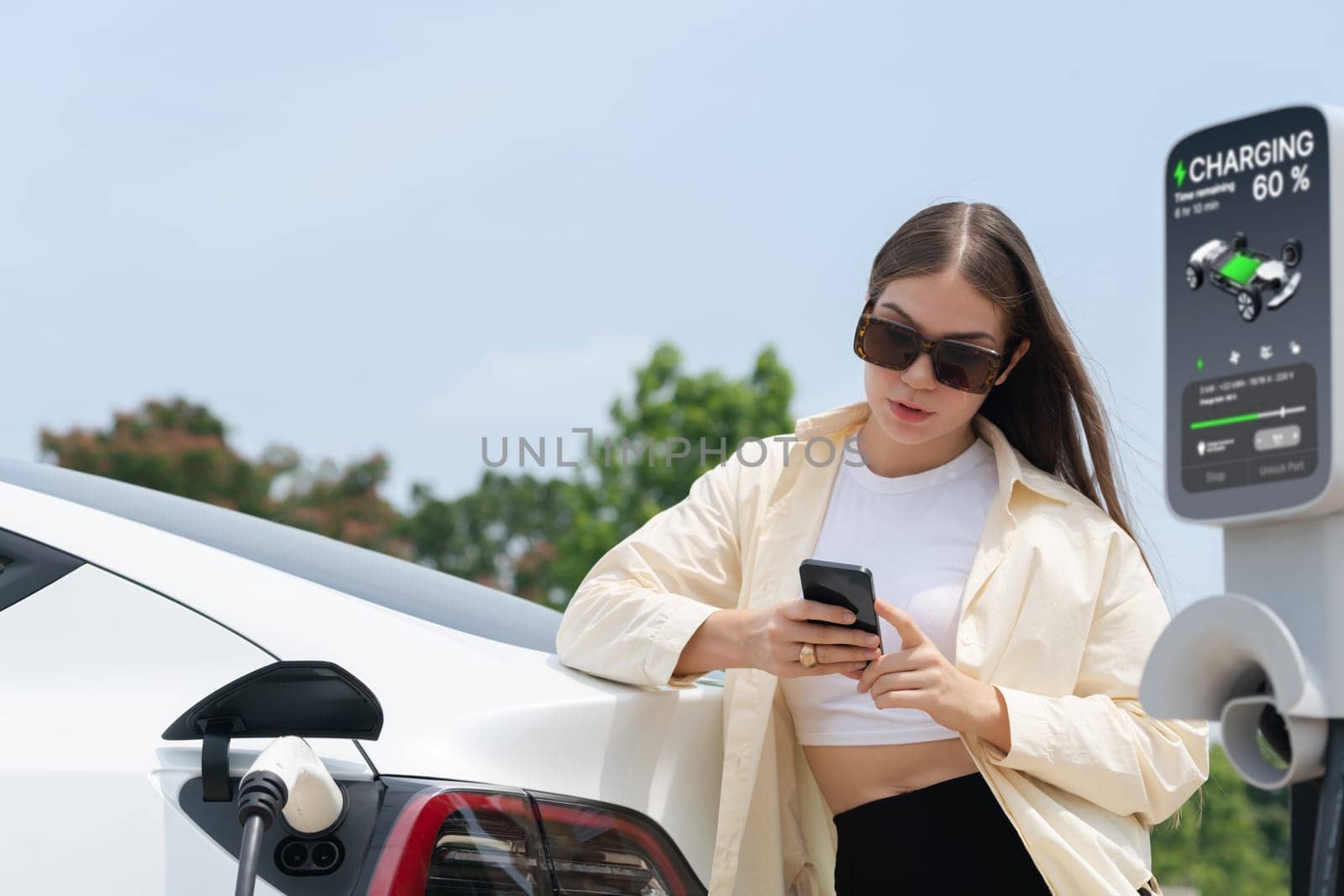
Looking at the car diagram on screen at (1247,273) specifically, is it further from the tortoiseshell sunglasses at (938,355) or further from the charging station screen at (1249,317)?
the tortoiseshell sunglasses at (938,355)

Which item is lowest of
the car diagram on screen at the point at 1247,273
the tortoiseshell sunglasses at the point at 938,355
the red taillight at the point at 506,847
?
the red taillight at the point at 506,847

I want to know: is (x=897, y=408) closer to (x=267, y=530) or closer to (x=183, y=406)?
(x=267, y=530)

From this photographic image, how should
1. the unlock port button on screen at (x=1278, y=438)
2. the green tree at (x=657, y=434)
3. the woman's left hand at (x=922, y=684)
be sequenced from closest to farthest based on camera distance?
1. the unlock port button on screen at (x=1278, y=438)
2. the woman's left hand at (x=922, y=684)
3. the green tree at (x=657, y=434)

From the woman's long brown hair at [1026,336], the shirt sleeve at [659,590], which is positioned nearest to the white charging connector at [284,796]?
the shirt sleeve at [659,590]

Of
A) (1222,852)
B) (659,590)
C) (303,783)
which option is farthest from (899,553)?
(1222,852)

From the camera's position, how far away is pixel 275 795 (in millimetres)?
1694

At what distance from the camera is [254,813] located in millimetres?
1673

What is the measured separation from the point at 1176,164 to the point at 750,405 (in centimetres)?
→ 2577

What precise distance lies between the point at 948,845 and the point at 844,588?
1.76 feet

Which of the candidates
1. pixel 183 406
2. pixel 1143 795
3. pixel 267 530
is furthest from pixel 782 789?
pixel 183 406

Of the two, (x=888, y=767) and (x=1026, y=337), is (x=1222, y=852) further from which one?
(x=888, y=767)

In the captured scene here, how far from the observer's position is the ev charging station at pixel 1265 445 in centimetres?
131

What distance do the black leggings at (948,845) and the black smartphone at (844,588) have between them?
0.37 metres

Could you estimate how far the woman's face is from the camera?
2.50 m
